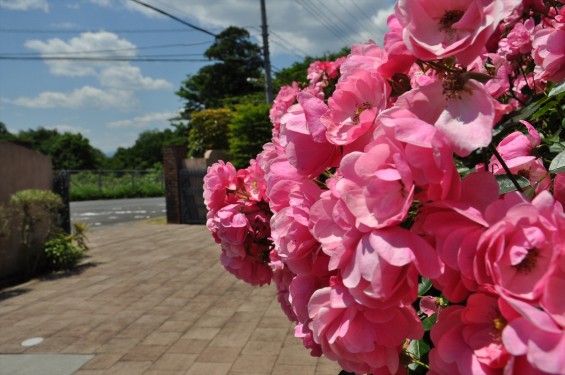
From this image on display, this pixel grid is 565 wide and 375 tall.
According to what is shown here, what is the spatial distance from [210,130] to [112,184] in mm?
13365

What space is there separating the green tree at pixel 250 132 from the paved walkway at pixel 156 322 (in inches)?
179

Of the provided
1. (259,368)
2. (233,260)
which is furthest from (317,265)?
(259,368)

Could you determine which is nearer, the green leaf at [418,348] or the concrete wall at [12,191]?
the green leaf at [418,348]

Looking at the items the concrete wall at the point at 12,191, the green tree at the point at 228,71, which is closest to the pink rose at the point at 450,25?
the concrete wall at the point at 12,191

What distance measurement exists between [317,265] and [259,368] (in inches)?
128

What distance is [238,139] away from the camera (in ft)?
39.7

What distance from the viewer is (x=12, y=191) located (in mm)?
7418

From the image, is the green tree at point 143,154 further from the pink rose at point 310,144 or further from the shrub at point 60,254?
the pink rose at point 310,144

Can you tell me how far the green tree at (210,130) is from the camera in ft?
Result: 45.8

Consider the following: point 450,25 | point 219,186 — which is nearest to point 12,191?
point 219,186

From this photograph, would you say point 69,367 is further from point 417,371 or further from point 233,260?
point 417,371

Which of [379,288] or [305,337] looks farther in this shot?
[305,337]

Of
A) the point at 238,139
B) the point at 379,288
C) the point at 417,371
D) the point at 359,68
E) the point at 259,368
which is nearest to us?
the point at 379,288

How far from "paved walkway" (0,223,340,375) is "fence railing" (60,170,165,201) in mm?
17425
